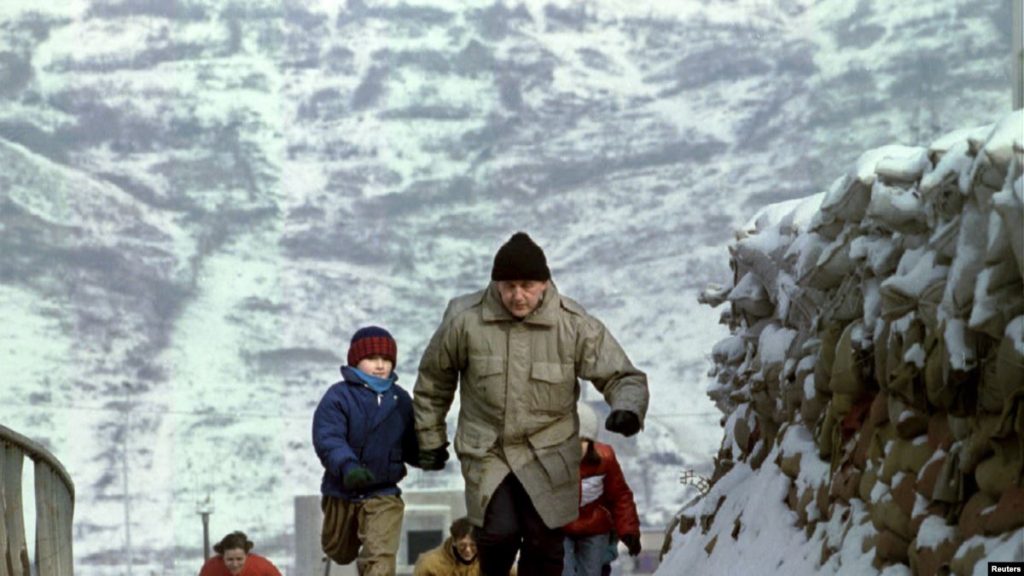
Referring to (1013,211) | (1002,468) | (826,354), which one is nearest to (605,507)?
(826,354)

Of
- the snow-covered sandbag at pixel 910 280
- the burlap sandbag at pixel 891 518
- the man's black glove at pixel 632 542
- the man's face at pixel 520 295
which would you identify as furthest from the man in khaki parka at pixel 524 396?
the snow-covered sandbag at pixel 910 280

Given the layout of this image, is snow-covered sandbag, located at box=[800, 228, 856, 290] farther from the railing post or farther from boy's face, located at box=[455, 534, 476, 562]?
boy's face, located at box=[455, 534, 476, 562]

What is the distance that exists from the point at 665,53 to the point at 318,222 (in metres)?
18.2

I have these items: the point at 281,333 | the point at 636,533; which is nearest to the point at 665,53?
the point at 281,333

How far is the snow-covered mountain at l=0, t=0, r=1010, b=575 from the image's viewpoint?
311 feet

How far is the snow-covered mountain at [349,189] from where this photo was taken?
9475 centimetres

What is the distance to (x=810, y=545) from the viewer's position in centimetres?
527

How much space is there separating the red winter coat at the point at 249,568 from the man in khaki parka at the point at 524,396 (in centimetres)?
366

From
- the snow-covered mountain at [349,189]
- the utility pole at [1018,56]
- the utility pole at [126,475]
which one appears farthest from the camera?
the snow-covered mountain at [349,189]

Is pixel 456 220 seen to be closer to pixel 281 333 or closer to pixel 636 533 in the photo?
pixel 281 333

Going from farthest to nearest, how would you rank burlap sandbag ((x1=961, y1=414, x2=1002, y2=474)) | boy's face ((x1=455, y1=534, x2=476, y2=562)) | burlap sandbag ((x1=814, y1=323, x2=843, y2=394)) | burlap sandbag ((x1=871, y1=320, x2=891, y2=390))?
boy's face ((x1=455, y1=534, x2=476, y2=562)) < burlap sandbag ((x1=814, y1=323, x2=843, y2=394)) < burlap sandbag ((x1=871, y1=320, x2=891, y2=390)) < burlap sandbag ((x1=961, y1=414, x2=1002, y2=474))

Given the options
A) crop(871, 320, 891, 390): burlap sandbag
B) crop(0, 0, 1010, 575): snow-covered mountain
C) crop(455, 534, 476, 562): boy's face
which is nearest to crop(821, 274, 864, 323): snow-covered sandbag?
crop(871, 320, 891, 390): burlap sandbag

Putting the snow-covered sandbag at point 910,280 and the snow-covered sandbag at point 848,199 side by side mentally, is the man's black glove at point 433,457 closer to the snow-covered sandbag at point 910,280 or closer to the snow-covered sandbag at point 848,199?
the snow-covered sandbag at point 848,199

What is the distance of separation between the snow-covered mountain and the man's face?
81390 mm
